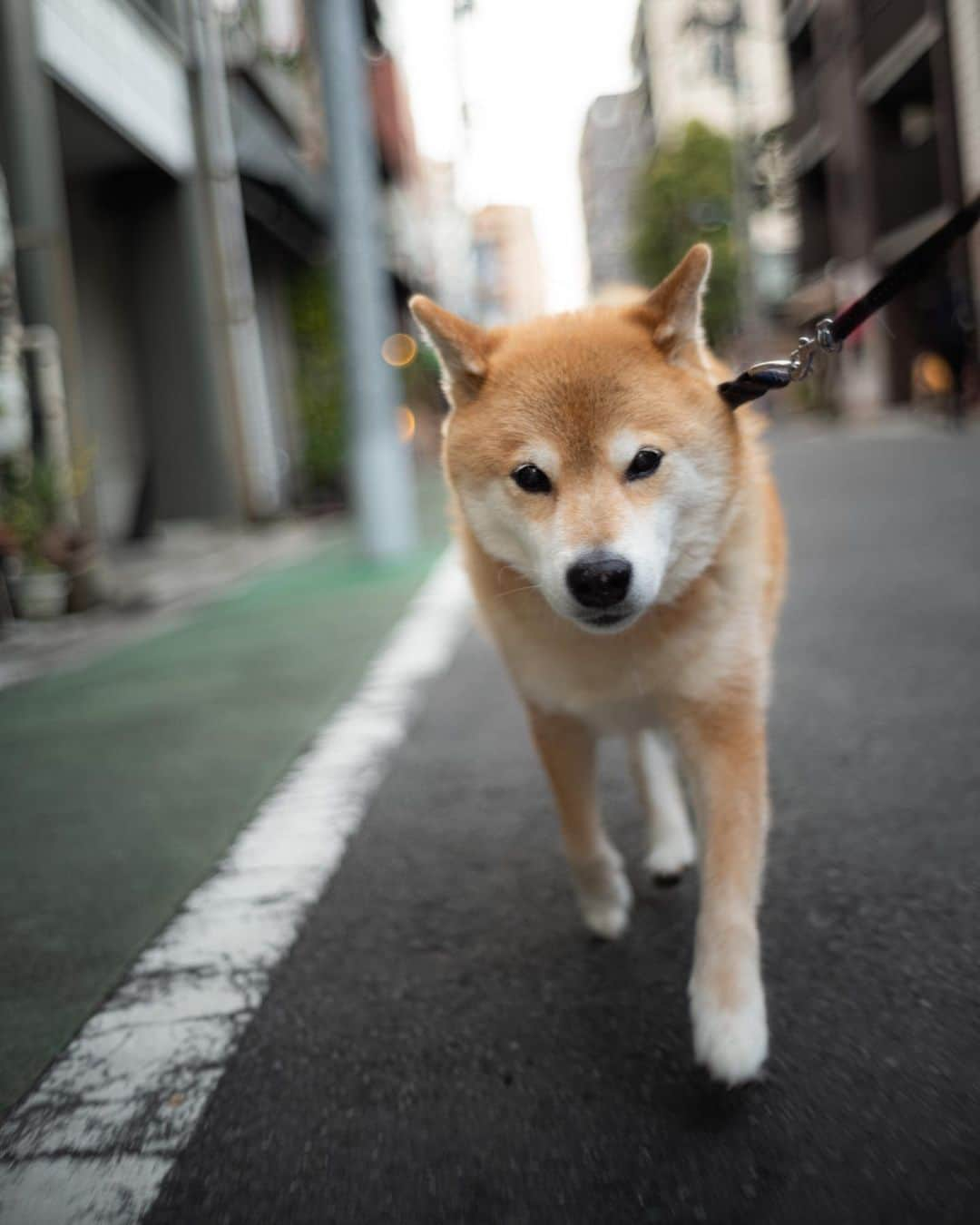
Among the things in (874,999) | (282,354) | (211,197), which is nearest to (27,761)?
(874,999)

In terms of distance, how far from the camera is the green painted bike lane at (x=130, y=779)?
1963 mm

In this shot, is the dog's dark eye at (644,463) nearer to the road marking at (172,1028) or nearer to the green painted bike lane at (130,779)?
the road marking at (172,1028)

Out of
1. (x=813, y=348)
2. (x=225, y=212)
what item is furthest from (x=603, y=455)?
(x=225, y=212)

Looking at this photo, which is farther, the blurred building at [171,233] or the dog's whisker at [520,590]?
the blurred building at [171,233]

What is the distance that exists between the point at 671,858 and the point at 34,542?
4.67 metres

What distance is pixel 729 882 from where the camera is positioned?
65.1 inches

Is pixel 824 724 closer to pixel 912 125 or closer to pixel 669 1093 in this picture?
pixel 669 1093

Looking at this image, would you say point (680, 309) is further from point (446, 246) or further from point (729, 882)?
point (446, 246)

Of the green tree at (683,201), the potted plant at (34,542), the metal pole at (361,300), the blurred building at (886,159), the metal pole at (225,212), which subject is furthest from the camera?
the green tree at (683,201)

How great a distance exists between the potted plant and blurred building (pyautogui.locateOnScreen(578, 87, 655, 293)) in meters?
27.3

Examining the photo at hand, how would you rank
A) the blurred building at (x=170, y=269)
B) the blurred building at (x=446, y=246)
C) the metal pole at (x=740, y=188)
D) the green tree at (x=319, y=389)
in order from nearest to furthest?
the blurred building at (x=170, y=269), the metal pole at (x=740, y=188), the green tree at (x=319, y=389), the blurred building at (x=446, y=246)

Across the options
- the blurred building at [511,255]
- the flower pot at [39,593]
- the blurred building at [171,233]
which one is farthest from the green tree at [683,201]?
the blurred building at [511,255]

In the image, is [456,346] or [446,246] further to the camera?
[446,246]

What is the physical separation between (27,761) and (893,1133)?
283cm
